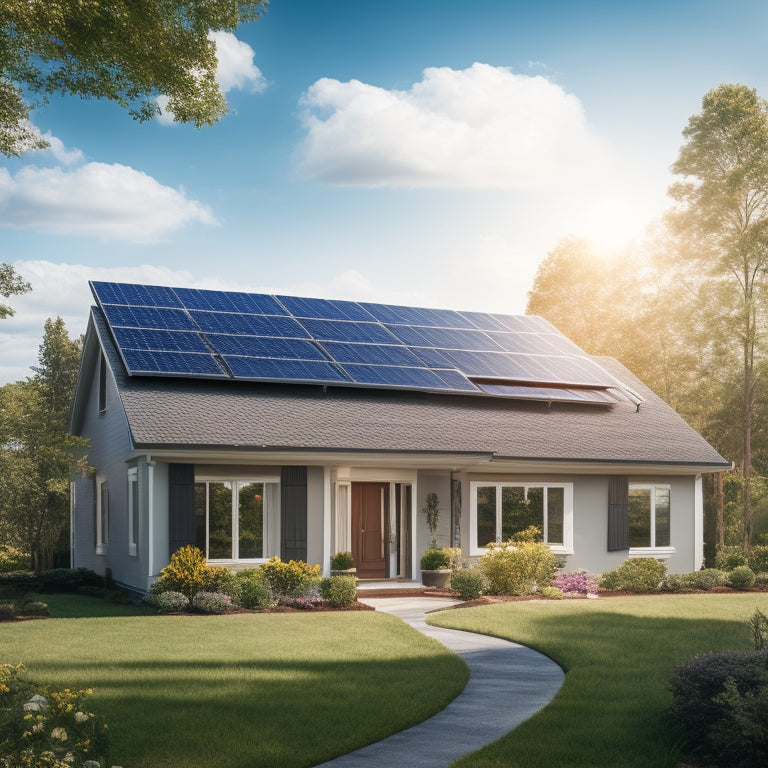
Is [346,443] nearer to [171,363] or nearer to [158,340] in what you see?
[171,363]

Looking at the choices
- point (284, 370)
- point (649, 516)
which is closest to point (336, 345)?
point (284, 370)

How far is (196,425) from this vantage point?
58.7 feet

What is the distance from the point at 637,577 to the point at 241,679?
38.0 ft

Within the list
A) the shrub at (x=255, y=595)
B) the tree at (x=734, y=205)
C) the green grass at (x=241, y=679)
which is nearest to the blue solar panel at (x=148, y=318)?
the shrub at (x=255, y=595)

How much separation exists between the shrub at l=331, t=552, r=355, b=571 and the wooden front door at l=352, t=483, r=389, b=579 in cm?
212

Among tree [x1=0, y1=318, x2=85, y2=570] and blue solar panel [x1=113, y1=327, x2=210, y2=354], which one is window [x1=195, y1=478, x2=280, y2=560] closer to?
blue solar panel [x1=113, y1=327, x2=210, y2=354]

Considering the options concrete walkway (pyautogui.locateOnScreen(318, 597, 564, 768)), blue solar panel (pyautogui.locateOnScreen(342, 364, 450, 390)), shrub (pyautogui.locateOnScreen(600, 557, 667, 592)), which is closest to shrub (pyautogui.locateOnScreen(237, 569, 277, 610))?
concrete walkway (pyautogui.locateOnScreen(318, 597, 564, 768))

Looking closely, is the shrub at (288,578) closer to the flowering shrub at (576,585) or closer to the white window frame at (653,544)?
the flowering shrub at (576,585)

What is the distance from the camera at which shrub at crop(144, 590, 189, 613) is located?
15.7 metres

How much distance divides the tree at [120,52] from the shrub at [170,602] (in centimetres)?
796

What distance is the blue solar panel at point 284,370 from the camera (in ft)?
66.3

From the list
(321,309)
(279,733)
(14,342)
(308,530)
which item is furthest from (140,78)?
(14,342)

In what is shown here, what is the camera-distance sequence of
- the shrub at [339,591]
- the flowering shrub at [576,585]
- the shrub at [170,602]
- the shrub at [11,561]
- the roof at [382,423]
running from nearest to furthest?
the shrub at [170,602] → the shrub at [339,591] → the roof at [382,423] → the flowering shrub at [576,585] → the shrub at [11,561]

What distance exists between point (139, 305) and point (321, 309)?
5.04 meters
